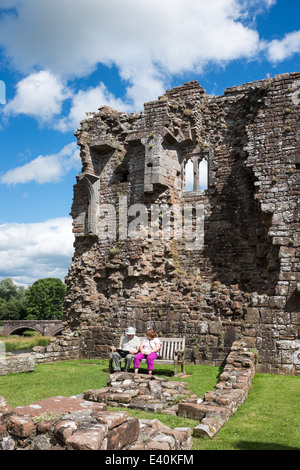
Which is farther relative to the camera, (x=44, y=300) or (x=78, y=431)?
(x=44, y=300)

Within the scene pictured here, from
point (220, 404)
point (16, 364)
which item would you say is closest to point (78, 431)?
point (220, 404)

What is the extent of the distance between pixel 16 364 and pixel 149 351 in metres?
3.70

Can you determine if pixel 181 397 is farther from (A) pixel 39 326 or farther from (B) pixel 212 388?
(A) pixel 39 326

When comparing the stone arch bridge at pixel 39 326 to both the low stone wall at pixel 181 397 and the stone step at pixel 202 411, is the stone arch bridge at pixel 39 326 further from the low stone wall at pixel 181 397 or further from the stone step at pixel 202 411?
the stone step at pixel 202 411

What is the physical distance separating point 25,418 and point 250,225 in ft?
32.7

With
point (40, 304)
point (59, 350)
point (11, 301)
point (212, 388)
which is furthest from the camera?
point (11, 301)

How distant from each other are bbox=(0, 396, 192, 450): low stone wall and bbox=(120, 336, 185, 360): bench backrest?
5.67 m

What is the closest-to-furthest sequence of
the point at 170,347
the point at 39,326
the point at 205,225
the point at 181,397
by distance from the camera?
the point at 181,397 < the point at 170,347 < the point at 205,225 < the point at 39,326

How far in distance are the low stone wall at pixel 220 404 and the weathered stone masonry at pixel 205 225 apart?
245cm

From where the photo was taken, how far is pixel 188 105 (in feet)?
47.2

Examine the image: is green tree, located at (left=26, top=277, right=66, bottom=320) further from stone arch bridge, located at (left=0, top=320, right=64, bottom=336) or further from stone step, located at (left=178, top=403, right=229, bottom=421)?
stone step, located at (left=178, top=403, right=229, bottom=421)

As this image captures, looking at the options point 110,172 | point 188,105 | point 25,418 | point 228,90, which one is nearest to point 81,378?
point 25,418

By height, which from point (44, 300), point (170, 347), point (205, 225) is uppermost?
point (205, 225)

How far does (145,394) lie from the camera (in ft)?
24.2
